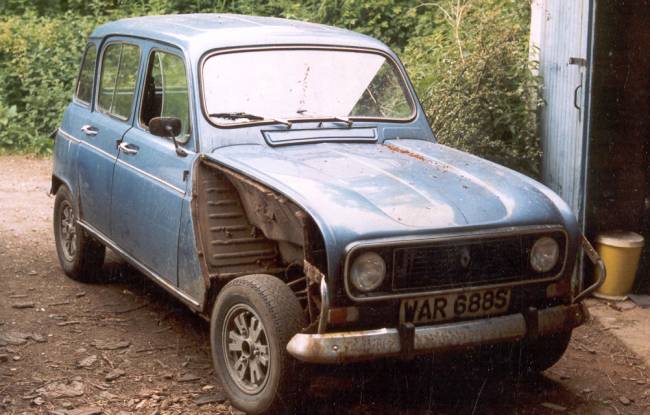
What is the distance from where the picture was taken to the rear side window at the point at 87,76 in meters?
7.13

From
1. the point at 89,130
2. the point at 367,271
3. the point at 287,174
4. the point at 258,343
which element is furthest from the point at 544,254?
the point at 89,130

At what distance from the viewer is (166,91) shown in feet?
19.5

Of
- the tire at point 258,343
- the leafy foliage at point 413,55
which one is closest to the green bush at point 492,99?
the leafy foliage at point 413,55

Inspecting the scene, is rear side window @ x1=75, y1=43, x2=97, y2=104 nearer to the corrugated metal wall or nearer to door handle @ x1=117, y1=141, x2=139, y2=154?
door handle @ x1=117, y1=141, x2=139, y2=154

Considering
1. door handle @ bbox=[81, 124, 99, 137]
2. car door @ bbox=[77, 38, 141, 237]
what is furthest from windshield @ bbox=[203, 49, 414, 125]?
door handle @ bbox=[81, 124, 99, 137]

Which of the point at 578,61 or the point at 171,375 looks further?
the point at 578,61

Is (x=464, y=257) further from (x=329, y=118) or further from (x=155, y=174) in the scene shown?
(x=155, y=174)

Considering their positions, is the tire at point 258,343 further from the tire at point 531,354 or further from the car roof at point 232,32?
the car roof at point 232,32

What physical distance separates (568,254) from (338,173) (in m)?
1.21

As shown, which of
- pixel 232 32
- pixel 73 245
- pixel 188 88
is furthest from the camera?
pixel 73 245

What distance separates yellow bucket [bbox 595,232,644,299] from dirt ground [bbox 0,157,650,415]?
603 millimetres

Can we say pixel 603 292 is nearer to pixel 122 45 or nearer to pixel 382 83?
pixel 382 83

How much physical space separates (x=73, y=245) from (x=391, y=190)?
137 inches

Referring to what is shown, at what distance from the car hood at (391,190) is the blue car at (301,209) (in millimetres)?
13
